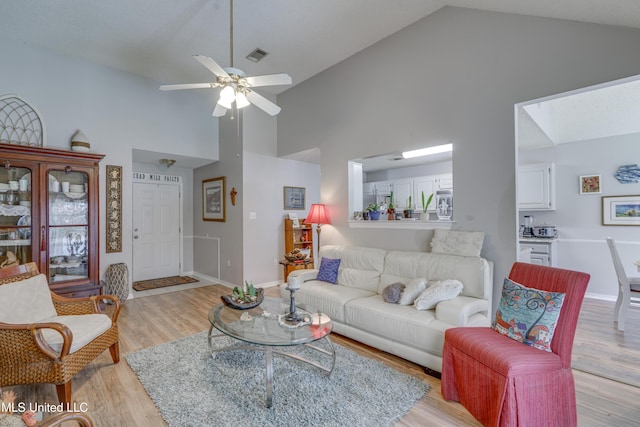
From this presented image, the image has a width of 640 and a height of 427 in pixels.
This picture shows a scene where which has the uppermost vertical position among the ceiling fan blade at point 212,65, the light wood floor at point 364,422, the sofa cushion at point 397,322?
the ceiling fan blade at point 212,65

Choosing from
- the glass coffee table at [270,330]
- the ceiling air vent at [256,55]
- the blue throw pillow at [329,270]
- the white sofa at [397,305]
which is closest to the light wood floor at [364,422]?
the white sofa at [397,305]

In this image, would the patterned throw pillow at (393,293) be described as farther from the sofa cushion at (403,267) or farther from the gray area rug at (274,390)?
the gray area rug at (274,390)

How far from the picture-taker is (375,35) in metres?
3.78

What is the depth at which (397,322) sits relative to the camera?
2.56 m

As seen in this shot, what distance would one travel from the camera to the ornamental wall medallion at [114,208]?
448cm

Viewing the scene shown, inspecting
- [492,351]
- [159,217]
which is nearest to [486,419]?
[492,351]

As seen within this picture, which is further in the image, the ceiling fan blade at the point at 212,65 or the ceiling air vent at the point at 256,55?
the ceiling air vent at the point at 256,55

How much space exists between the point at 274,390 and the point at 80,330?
1513mm

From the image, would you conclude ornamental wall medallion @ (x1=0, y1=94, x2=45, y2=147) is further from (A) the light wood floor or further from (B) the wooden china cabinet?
(A) the light wood floor

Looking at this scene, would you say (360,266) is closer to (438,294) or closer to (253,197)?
(438,294)

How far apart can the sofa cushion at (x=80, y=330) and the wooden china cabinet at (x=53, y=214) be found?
1714 mm

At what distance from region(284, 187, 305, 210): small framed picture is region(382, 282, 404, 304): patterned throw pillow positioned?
3.13 m

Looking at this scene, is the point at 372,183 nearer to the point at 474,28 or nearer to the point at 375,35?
the point at 375,35

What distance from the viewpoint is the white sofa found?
7.86 ft
